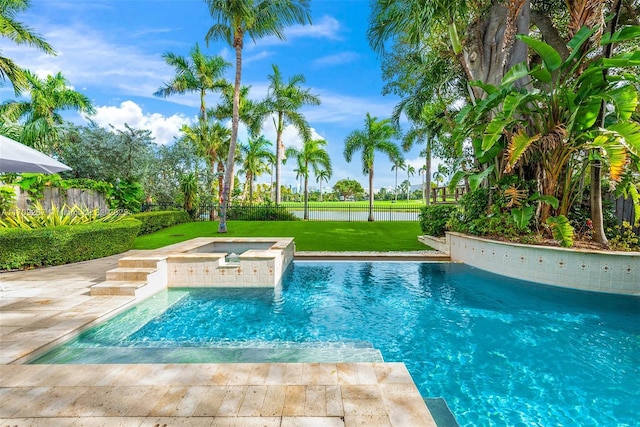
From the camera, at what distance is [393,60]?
14.8 m

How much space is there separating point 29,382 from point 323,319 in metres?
3.53

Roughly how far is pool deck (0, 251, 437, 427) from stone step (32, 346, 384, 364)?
1.29 feet

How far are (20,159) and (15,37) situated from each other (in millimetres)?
13102

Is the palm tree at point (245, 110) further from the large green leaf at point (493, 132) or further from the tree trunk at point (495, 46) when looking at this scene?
the large green leaf at point (493, 132)

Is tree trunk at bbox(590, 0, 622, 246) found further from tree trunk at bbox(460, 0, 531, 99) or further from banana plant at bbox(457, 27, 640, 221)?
tree trunk at bbox(460, 0, 531, 99)

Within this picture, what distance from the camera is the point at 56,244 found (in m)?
7.62

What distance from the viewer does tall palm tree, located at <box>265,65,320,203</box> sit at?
73.0 feet

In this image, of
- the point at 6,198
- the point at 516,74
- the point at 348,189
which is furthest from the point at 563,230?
the point at 348,189

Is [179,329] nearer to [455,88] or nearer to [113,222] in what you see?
[113,222]

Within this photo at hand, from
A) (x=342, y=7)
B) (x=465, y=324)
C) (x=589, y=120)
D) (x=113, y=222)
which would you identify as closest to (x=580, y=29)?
(x=589, y=120)

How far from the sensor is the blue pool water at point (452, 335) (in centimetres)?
302

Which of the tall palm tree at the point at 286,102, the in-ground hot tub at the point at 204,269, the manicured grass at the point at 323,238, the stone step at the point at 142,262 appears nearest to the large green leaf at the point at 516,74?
the manicured grass at the point at 323,238

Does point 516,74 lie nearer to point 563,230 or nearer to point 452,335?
point 563,230

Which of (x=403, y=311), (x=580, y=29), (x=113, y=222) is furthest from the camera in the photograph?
(x=113, y=222)
